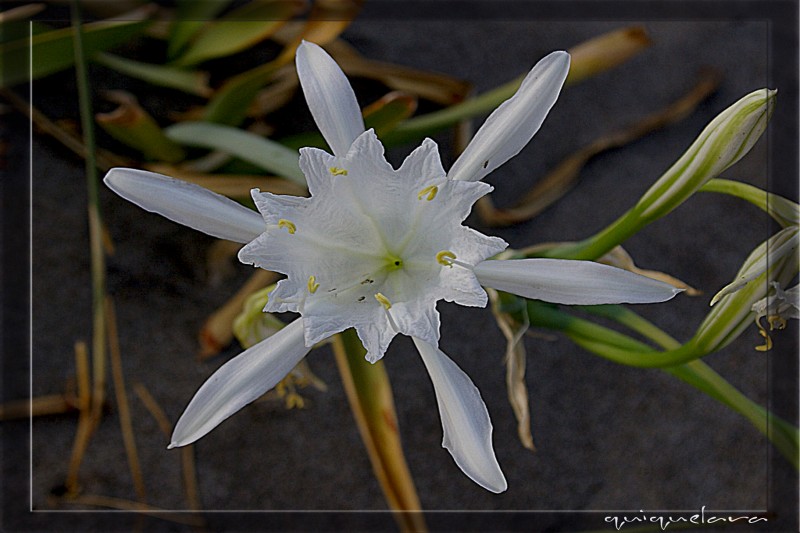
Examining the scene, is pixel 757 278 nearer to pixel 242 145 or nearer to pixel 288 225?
pixel 288 225

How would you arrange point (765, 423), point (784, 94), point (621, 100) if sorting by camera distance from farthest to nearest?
point (621, 100) → point (784, 94) → point (765, 423)

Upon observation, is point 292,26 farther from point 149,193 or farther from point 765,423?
point 765,423

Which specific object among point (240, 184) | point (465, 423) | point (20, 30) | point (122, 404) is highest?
point (20, 30)

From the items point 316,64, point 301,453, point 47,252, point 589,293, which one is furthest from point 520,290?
point 47,252

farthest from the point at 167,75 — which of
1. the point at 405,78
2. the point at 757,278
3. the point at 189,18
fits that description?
the point at 757,278

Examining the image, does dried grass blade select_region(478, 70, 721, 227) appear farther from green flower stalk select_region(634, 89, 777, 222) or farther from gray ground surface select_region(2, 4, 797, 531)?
green flower stalk select_region(634, 89, 777, 222)

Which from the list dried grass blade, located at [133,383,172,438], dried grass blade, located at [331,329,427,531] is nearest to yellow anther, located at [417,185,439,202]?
dried grass blade, located at [331,329,427,531]
